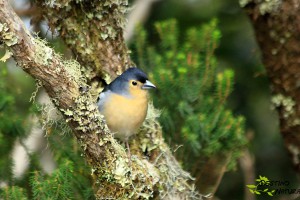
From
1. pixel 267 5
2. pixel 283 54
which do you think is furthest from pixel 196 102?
pixel 267 5

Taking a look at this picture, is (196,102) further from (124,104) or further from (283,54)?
(283,54)

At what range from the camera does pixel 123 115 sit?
4004 mm

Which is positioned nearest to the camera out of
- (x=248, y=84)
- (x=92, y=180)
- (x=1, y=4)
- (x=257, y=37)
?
(x=1, y=4)

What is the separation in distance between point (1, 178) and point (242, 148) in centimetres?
163

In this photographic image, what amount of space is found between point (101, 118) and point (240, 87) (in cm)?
242

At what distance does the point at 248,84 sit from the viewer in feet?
17.9

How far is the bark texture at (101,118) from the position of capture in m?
3.02

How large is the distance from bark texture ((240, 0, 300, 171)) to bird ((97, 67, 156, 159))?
0.82 meters

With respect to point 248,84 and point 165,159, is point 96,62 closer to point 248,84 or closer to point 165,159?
point 165,159

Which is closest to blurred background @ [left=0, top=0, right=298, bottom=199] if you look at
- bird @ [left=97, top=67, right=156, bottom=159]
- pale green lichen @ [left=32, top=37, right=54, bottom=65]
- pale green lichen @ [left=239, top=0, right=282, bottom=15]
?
pale green lichen @ [left=239, top=0, right=282, bottom=15]

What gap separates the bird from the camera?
3920 millimetres

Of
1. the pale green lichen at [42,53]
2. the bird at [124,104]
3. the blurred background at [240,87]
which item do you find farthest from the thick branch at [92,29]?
the blurred background at [240,87]

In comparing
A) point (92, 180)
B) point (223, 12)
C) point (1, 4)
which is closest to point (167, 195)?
point (92, 180)

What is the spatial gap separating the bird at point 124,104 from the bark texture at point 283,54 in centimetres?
82
